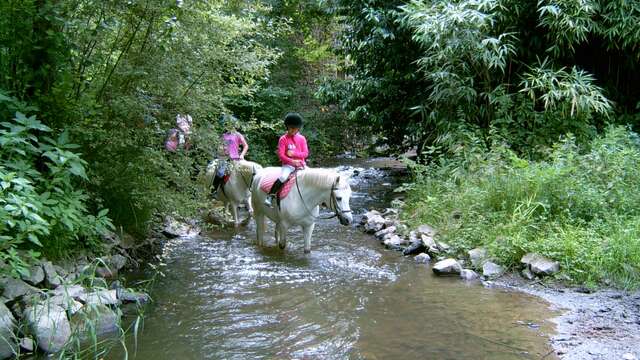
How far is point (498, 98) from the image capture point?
9.77 meters

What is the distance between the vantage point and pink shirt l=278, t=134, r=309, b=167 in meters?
7.85

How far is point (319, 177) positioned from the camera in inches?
295

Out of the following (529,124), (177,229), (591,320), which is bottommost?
(177,229)

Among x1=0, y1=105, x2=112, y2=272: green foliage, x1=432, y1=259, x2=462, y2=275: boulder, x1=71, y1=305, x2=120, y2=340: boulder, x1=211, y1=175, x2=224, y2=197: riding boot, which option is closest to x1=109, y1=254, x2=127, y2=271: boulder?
x1=0, y1=105, x2=112, y2=272: green foliage

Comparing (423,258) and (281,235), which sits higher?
(281,235)

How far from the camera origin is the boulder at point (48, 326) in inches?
168

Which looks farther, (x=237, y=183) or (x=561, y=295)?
(x=237, y=183)

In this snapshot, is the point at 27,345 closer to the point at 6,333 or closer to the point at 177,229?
the point at 6,333

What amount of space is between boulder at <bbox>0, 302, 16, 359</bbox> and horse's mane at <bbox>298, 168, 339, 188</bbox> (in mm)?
4190

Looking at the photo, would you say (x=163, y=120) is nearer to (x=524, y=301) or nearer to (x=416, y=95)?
(x=524, y=301)

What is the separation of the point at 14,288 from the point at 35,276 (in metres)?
0.31

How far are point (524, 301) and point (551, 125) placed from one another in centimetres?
504

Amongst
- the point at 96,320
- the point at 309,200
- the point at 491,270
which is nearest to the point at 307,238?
the point at 309,200

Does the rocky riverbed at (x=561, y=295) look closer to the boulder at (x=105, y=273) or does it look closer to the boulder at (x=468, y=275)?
the boulder at (x=468, y=275)
